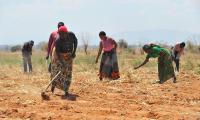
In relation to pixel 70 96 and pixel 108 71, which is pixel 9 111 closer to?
pixel 70 96

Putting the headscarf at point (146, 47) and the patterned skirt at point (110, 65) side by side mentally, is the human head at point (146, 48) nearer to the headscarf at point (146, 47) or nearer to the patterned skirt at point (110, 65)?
the headscarf at point (146, 47)

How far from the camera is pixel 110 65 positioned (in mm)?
16672

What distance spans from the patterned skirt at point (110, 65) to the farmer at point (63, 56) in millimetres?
3658

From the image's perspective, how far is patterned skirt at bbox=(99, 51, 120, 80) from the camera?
16663mm

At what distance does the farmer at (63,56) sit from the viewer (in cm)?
1288

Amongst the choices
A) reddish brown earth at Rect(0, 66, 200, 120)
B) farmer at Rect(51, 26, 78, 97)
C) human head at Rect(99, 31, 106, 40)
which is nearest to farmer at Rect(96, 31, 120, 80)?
human head at Rect(99, 31, 106, 40)

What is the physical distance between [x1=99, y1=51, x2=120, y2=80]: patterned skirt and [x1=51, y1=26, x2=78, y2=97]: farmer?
366cm

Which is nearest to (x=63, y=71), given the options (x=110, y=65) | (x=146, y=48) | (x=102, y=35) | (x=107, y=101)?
(x=107, y=101)

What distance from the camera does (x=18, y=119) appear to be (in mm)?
10078

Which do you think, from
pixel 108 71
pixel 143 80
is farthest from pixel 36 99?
pixel 143 80

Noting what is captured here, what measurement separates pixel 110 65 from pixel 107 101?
4231mm

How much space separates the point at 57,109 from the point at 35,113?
724 millimetres

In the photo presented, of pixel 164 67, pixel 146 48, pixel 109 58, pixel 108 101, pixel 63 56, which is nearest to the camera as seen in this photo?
pixel 108 101

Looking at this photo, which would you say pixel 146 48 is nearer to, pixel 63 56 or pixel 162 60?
pixel 162 60
